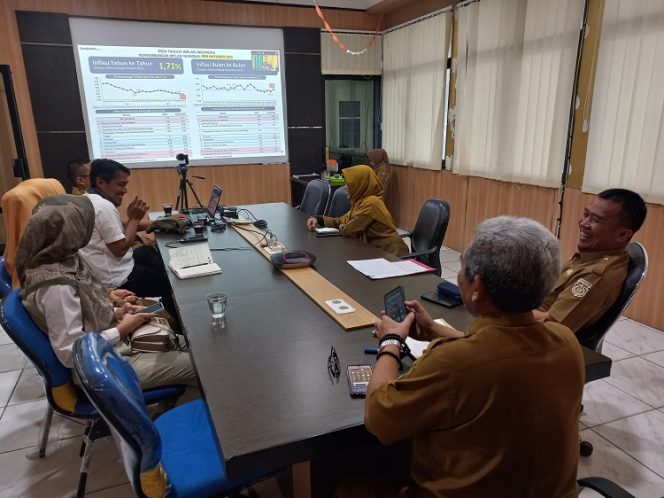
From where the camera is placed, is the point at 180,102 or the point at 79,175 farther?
the point at 180,102

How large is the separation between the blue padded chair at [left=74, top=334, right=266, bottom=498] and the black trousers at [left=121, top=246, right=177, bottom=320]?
1541mm

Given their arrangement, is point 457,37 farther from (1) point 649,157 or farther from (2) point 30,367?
(2) point 30,367

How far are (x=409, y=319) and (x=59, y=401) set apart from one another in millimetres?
1307

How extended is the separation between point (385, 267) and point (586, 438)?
125 centimetres

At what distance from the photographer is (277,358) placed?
1.45m

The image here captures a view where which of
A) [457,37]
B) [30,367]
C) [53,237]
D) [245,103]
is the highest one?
[457,37]

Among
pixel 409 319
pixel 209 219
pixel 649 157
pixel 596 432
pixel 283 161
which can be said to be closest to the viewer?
pixel 409 319

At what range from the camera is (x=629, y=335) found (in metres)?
3.18

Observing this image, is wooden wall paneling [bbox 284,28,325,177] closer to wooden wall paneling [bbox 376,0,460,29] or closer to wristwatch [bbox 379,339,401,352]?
wooden wall paneling [bbox 376,0,460,29]

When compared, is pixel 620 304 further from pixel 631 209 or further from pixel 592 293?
pixel 631 209

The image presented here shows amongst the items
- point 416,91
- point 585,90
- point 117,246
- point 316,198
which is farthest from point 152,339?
point 416,91

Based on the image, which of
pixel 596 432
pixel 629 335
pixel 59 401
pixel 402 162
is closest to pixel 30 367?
pixel 59 401

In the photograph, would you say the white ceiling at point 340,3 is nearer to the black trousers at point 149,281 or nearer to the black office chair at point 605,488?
the black trousers at point 149,281

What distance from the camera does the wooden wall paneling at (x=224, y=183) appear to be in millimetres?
5766
